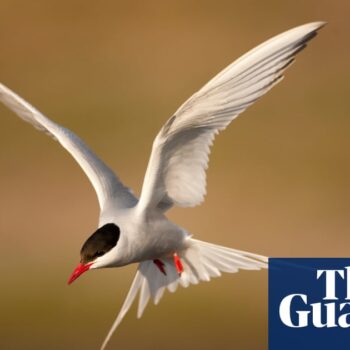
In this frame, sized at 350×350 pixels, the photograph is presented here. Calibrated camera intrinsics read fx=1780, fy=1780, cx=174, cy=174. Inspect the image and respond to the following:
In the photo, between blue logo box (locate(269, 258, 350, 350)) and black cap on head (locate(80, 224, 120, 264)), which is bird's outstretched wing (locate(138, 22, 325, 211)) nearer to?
black cap on head (locate(80, 224, 120, 264))

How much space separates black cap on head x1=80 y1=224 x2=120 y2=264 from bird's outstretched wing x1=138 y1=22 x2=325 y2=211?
0.72 ft

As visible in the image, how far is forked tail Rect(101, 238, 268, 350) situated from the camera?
7.30 m

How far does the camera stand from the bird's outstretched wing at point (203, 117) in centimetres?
662

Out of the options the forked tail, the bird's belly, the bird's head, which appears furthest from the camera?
the forked tail

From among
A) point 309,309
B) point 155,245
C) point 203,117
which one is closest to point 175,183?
point 155,245

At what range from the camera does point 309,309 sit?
809 centimetres

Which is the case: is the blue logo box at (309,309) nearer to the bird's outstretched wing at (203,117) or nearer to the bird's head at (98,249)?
the bird's outstretched wing at (203,117)

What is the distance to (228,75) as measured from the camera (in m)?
6.75

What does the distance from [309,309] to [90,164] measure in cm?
130

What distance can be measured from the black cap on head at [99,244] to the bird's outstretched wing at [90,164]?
1.05ft

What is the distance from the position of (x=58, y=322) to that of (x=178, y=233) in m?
3.17

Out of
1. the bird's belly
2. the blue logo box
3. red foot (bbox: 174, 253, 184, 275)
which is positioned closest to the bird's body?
the bird's belly

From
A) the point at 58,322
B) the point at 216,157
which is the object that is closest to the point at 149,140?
the point at 216,157

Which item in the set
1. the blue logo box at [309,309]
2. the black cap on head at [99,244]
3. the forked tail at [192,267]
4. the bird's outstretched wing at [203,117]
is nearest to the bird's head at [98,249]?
the black cap on head at [99,244]
